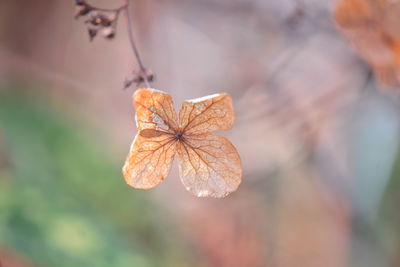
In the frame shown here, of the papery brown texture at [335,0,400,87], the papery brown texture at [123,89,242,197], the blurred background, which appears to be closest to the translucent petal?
the papery brown texture at [123,89,242,197]

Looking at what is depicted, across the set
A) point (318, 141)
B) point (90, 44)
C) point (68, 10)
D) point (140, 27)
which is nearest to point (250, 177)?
point (318, 141)

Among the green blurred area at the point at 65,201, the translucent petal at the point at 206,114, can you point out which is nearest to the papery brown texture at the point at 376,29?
the translucent petal at the point at 206,114

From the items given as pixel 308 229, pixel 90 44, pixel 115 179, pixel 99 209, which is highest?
pixel 90 44

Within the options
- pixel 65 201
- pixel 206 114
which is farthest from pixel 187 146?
pixel 65 201

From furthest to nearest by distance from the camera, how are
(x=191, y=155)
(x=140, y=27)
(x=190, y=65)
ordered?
(x=190, y=65) → (x=140, y=27) → (x=191, y=155)

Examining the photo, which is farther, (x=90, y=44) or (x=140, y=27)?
(x=90, y=44)

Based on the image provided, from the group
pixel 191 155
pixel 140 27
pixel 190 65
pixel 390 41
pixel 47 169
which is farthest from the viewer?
pixel 190 65

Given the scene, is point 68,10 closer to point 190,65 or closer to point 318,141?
point 190,65

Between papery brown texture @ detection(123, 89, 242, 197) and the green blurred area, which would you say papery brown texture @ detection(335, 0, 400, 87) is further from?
the green blurred area
